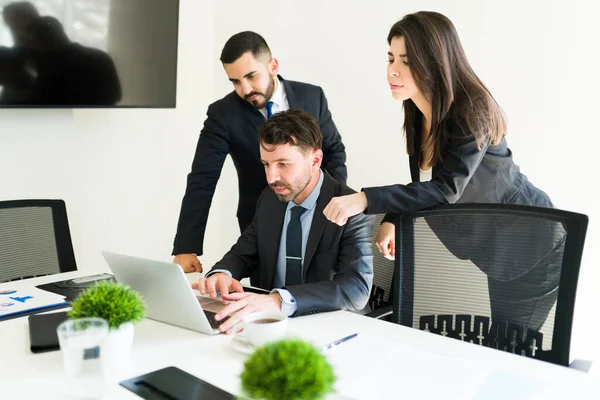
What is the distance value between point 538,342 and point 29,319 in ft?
3.97

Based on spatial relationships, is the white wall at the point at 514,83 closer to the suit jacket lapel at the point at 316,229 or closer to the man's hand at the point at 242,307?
the suit jacket lapel at the point at 316,229

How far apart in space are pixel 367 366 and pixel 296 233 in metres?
0.77

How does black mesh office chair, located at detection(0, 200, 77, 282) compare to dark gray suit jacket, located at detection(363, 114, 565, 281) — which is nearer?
dark gray suit jacket, located at detection(363, 114, 565, 281)

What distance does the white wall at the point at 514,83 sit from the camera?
8.87 ft

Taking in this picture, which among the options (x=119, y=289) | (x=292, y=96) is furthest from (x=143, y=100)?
(x=119, y=289)

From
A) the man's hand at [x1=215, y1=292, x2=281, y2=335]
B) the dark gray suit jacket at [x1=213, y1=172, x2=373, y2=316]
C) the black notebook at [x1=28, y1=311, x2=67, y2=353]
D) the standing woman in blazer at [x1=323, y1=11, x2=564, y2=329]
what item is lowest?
the black notebook at [x1=28, y1=311, x2=67, y2=353]

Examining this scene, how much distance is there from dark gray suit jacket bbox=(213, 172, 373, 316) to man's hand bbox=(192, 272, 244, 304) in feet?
0.58

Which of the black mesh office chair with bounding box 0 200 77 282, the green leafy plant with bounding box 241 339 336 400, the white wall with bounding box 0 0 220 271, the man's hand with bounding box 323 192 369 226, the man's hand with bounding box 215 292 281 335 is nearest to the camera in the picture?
the green leafy plant with bounding box 241 339 336 400

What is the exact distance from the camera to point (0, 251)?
2.13 metres

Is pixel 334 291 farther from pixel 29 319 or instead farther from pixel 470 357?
pixel 29 319

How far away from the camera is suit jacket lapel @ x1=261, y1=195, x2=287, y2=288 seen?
1925mm

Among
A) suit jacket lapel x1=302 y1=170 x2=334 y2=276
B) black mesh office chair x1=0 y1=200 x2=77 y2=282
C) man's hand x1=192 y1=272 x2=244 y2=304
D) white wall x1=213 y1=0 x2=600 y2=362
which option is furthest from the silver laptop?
white wall x1=213 y1=0 x2=600 y2=362

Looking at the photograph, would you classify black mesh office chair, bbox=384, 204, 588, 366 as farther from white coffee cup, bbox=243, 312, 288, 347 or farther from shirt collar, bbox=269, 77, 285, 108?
shirt collar, bbox=269, 77, 285, 108

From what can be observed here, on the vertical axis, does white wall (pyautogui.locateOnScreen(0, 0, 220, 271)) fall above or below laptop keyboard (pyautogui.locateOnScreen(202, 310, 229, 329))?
above
